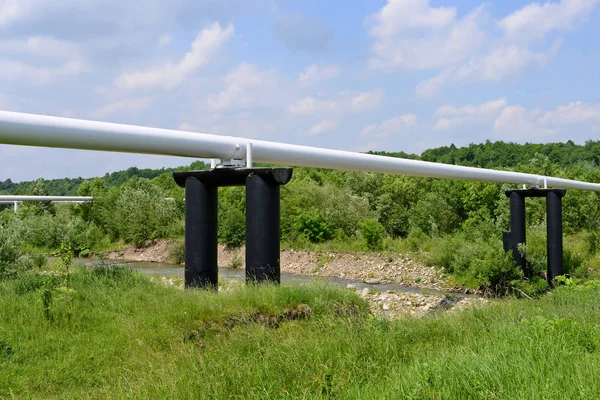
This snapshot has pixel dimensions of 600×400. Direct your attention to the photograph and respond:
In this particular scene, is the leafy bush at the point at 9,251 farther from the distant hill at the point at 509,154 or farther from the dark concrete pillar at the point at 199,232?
the distant hill at the point at 509,154

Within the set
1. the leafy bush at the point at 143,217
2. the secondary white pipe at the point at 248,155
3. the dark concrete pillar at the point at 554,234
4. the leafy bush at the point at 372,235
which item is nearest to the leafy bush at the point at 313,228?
the leafy bush at the point at 372,235

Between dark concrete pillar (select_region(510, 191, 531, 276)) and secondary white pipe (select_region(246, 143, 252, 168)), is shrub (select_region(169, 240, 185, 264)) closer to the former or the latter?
dark concrete pillar (select_region(510, 191, 531, 276))

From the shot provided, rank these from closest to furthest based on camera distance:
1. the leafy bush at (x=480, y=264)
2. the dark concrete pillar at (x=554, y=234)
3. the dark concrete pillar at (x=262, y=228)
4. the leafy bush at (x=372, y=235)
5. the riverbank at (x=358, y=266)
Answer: the dark concrete pillar at (x=262, y=228), the leafy bush at (x=480, y=264), the dark concrete pillar at (x=554, y=234), the riverbank at (x=358, y=266), the leafy bush at (x=372, y=235)

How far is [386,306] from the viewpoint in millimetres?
12398

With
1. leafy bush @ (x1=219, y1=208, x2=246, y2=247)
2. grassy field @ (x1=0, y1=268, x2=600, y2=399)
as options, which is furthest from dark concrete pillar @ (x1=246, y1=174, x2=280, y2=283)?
leafy bush @ (x1=219, y1=208, x2=246, y2=247)

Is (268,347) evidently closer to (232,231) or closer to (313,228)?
(313,228)

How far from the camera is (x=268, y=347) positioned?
15.5 feet

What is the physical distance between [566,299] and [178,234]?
21940 mm

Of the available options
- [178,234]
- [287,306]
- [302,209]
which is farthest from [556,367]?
[178,234]

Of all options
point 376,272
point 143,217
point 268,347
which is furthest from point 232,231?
point 268,347

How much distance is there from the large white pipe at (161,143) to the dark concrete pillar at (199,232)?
0.48 metres

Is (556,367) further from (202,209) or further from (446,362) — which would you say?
(202,209)

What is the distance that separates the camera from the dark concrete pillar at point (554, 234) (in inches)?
548

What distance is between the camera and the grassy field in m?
3.55
